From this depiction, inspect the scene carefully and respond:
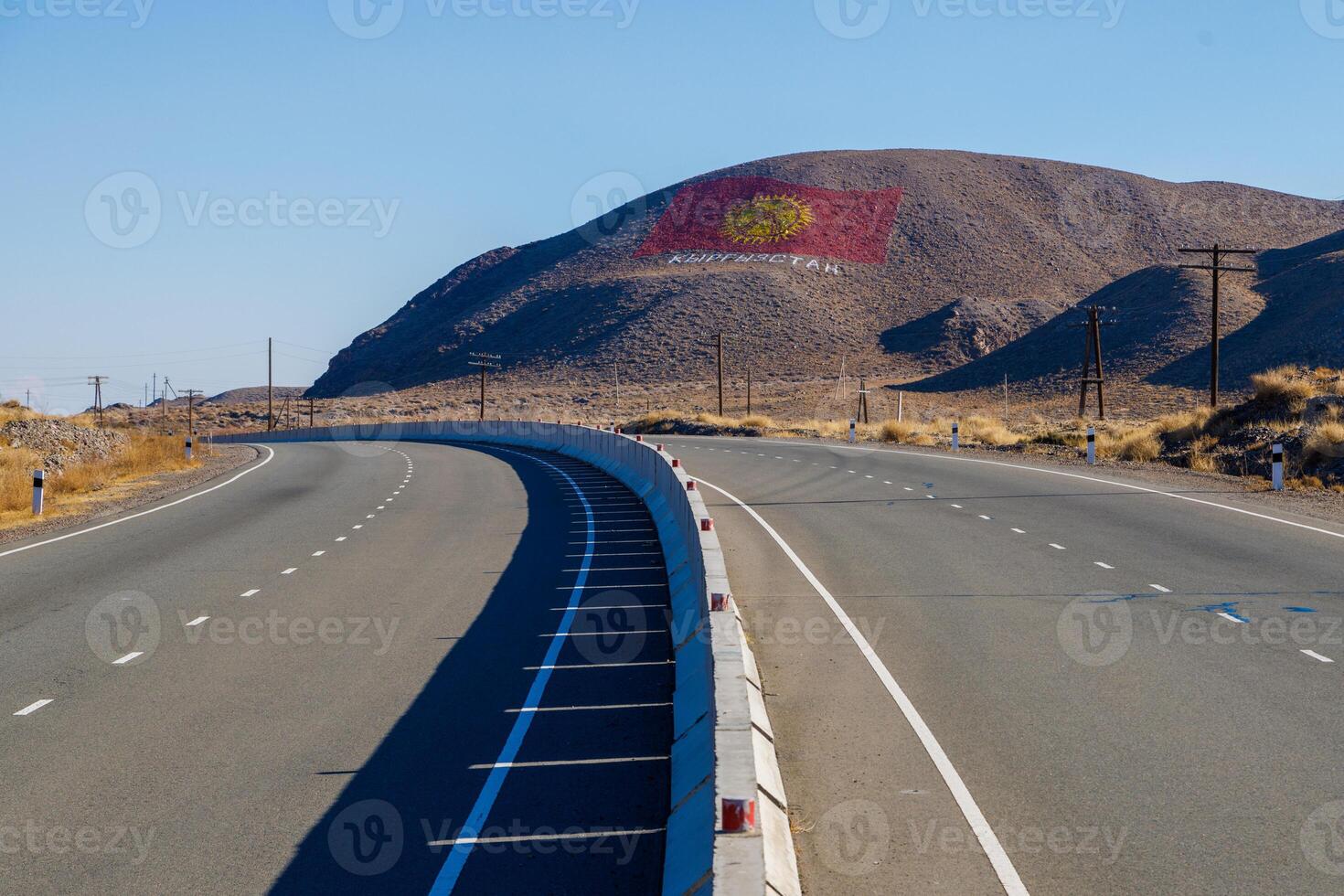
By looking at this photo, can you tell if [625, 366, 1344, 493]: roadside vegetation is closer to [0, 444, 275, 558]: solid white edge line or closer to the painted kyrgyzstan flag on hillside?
[0, 444, 275, 558]: solid white edge line

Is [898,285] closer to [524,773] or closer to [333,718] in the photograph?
[333,718]

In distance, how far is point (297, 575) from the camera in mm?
15242

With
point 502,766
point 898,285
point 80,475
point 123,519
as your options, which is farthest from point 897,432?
point 898,285

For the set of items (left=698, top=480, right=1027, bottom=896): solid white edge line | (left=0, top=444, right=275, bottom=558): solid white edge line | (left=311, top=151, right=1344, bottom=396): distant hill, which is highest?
(left=311, top=151, right=1344, bottom=396): distant hill

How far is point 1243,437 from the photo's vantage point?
32.2m

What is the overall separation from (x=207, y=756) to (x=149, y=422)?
123931 millimetres

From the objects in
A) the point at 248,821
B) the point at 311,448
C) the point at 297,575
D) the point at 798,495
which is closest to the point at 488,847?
the point at 248,821

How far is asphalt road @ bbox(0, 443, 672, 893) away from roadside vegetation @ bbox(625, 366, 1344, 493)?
56.1ft

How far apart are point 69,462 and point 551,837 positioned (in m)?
33.7

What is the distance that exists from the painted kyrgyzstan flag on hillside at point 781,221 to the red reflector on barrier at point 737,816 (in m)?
140

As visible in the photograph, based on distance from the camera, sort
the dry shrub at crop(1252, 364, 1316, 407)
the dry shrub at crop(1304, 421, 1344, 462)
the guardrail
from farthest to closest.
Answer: the dry shrub at crop(1252, 364, 1316, 407) < the dry shrub at crop(1304, 421, 1344, 462) < the guardrail

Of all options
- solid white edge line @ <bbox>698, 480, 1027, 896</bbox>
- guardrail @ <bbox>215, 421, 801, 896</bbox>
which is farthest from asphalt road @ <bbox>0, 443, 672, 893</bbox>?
solid white edge line @ <bbox>698, 480, 1027, 896</bbox>

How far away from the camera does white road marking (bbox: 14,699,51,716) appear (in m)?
8.70

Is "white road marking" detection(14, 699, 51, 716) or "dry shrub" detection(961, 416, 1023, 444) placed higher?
"dry shrub" detection(961, 416, 1023, 444)
